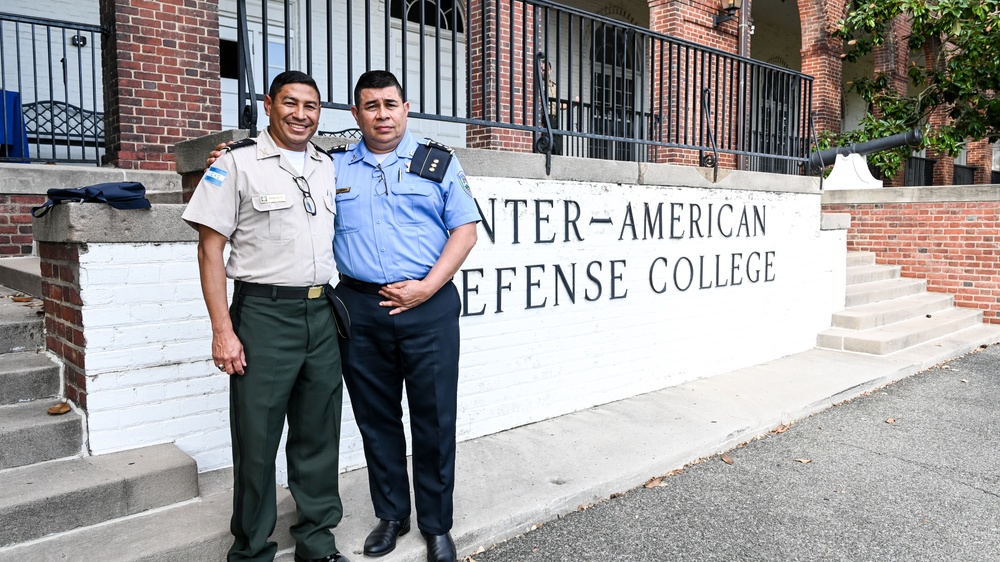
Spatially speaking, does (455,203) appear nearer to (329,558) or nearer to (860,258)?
(329,558)

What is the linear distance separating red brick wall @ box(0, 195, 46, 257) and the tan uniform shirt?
157 inches

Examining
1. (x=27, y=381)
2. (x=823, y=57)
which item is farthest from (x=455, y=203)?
(x=823, y=57)

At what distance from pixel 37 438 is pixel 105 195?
3.40 ft

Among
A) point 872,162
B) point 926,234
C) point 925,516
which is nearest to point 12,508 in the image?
point 925,516

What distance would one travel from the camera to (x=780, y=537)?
137 inches

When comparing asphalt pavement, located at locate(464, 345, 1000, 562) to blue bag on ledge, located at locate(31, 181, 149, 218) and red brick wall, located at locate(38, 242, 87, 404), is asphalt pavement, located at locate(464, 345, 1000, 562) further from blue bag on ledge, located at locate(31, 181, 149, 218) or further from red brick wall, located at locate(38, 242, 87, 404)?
blue bag on ledge, located at locate(31, 181, 149, 218)

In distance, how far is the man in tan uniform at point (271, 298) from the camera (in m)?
A: 2.50

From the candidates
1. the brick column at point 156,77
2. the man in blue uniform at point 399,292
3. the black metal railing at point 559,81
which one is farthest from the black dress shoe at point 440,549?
the brick column at point 156,77

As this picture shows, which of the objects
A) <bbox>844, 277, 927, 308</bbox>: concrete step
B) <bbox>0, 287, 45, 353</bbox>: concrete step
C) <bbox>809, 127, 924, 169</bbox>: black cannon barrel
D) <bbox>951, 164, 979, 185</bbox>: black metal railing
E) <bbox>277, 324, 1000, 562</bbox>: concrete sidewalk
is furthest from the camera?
<bbox>951, 164, 979, 185</bbox>: black metal railing

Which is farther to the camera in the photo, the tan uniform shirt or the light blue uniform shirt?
the light blue uniform shirt

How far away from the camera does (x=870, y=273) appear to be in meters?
9.77

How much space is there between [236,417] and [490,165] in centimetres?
243

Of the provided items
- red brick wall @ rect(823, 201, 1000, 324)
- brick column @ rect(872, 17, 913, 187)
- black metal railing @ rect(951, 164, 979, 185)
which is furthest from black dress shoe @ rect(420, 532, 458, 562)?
black metal railing @ rect(951, 164, 979, 185)

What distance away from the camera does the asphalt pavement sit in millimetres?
3348
